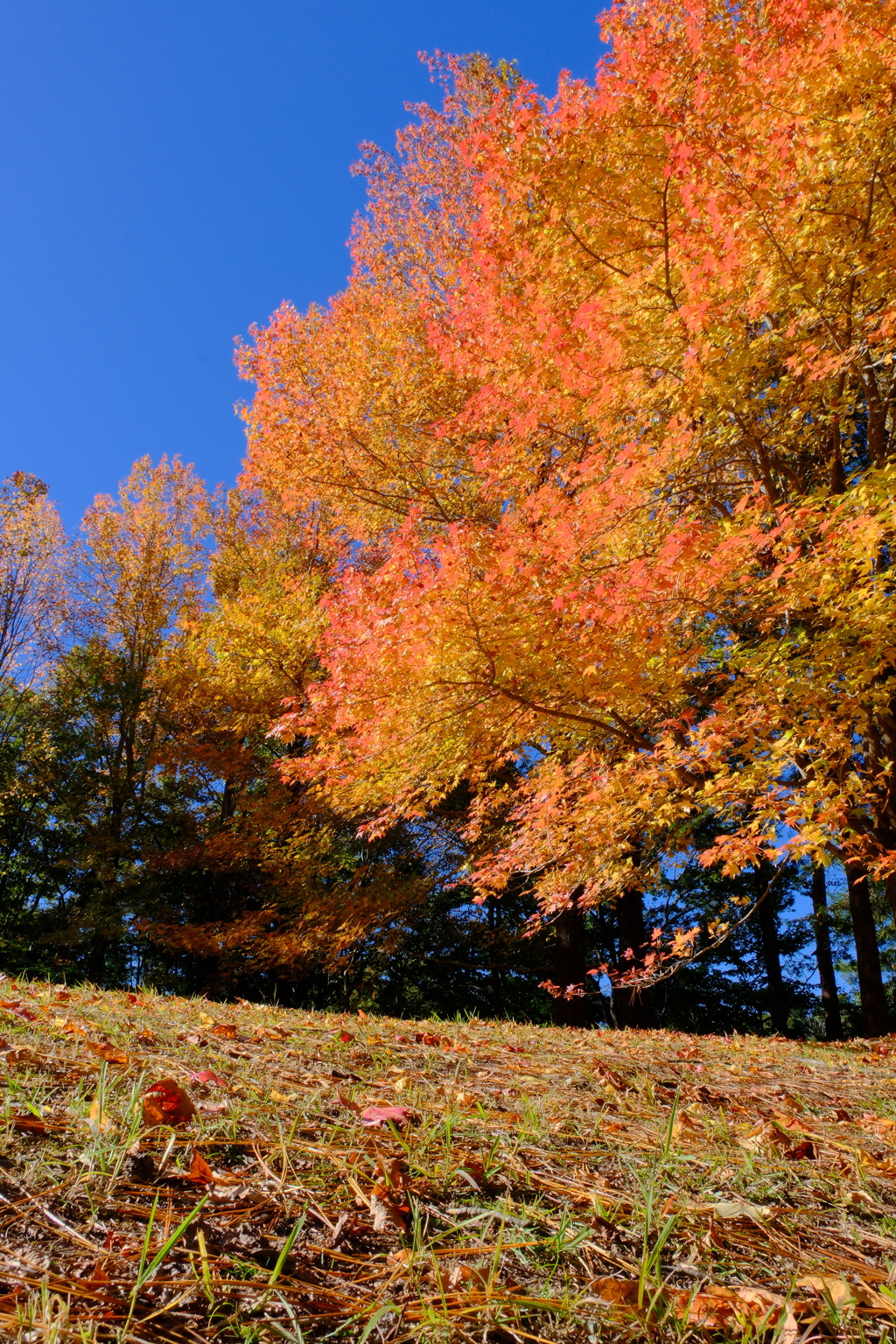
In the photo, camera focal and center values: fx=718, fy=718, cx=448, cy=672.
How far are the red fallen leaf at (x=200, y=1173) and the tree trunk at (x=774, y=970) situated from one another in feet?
53.6

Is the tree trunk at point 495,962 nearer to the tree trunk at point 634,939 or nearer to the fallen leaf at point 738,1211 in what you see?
the tree trunk at point 634,939

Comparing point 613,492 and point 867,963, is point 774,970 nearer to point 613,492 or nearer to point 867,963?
point 867,963

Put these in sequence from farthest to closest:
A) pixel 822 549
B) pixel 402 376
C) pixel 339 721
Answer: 1. pixel 402 376
2. pixel 339 721
3. pixel 822 549

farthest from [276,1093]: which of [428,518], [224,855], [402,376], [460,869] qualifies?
[224,855]

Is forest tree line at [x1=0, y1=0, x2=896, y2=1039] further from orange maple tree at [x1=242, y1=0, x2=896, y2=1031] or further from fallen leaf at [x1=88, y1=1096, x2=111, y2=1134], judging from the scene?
fallen leaf at [x1=88, y1=1096, x2=111, y2=1134]

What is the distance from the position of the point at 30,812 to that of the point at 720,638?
14.5 meters

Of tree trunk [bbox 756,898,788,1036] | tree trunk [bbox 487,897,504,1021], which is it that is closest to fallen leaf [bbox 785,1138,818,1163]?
tree trunk [bbox 487,897,504,1021]

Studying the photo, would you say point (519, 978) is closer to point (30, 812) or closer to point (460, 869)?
point (460, 869)

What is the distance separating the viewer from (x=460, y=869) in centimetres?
1202

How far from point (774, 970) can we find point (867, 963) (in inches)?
306

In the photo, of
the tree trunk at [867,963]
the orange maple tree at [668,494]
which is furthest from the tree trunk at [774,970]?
the orange maple tree at [668,494]

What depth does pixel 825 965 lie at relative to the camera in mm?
15508

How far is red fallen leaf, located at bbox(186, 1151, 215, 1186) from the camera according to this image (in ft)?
4.27

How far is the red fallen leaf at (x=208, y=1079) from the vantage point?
1.89 meters
